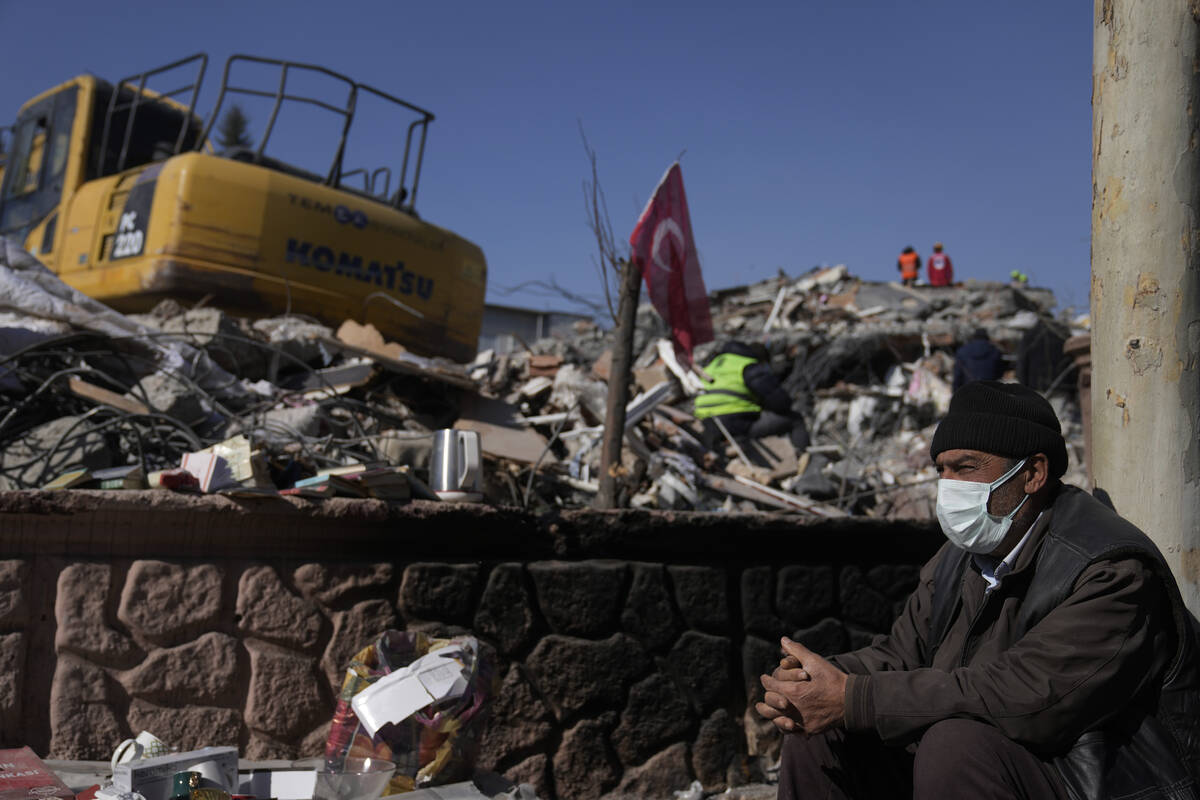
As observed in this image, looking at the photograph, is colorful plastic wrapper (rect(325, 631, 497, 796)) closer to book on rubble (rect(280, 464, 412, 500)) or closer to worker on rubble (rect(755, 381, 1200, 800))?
book on rubble (rect(280, 464, 412, 500))

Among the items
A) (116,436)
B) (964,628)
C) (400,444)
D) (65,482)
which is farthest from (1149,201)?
(116,436)

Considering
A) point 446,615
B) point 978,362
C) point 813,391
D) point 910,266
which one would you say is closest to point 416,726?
point 446,615

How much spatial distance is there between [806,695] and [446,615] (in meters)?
1.77

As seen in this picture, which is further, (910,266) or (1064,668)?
(910,266)

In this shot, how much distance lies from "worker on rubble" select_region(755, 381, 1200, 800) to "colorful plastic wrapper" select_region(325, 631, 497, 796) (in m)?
1.09

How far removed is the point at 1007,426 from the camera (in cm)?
250

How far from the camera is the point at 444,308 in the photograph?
9336 mm

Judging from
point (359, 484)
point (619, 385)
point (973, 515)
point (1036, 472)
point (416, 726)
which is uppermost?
point (619, 385)

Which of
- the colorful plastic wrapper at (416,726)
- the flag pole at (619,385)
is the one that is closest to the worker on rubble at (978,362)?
the flag pole at (619,385)

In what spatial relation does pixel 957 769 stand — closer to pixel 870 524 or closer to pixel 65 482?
pixel 870 524

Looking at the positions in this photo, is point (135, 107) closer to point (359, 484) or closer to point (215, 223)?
point (215, 223)

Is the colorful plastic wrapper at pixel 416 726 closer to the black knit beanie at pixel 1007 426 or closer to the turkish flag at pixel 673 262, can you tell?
the black knit beanie at pixel 1007 426

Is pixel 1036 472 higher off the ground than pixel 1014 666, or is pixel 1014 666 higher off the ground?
pixel 1036 472

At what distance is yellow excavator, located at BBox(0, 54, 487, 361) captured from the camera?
7723 millimetres
